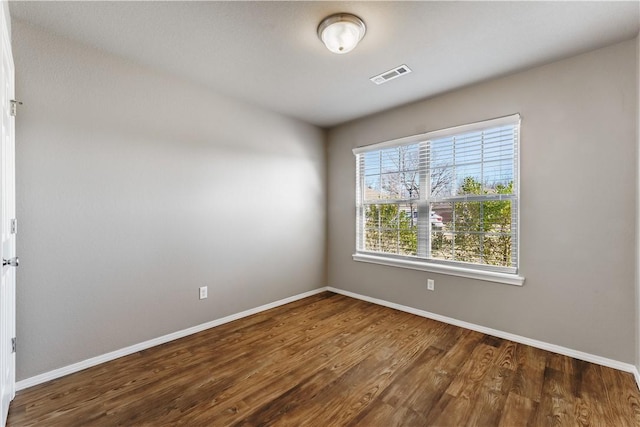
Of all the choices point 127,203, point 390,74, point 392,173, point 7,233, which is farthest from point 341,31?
point 7,233

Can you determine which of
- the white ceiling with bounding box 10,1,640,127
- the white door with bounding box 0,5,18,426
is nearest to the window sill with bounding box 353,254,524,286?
the white ceiling with bounding box 10,1,640,127

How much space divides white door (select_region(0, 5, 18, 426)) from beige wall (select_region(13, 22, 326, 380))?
0.18m

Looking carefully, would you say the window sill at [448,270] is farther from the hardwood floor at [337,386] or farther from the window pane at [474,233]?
the hardwood floor at [337,386]

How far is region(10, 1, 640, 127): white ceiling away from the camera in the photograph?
6.14 feet

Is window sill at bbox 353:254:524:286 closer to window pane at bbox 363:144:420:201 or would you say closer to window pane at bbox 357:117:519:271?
window pane at bbox 357:117:519:271

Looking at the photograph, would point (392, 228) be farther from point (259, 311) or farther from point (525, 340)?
point (259, 311)

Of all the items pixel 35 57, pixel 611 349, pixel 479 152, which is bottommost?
pixel 611 349

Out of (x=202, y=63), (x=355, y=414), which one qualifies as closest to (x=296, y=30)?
(x=202, y=63)

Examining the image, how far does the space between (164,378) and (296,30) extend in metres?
2.75

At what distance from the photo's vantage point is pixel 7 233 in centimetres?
168

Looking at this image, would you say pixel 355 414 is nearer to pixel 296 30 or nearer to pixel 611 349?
pixel 611 349

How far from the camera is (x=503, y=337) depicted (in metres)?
2.77

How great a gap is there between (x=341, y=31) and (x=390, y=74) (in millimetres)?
904

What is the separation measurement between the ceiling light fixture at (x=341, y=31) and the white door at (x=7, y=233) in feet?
5.88
